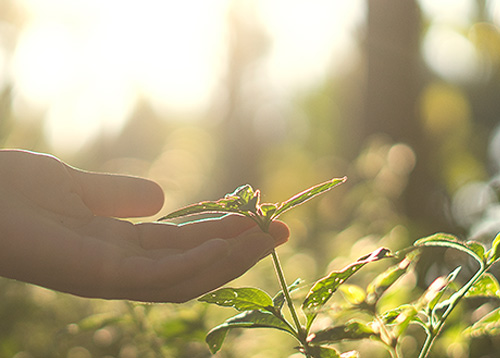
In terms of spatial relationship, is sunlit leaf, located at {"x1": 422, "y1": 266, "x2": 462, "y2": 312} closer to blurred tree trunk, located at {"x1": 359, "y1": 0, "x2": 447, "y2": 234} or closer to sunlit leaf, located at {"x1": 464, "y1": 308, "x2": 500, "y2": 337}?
sunlit leaf, located at {"x1": 464, "y1": 308, "x2": 500, "y2": 337}

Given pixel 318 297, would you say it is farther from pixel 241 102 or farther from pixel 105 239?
pixel 241 102

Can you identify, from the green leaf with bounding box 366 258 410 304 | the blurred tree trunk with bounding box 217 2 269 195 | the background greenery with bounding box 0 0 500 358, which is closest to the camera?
the green leaf with bounding box 366 258 410 304

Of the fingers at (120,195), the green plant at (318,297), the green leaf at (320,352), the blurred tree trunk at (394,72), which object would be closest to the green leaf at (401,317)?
the green plant at (318,297)

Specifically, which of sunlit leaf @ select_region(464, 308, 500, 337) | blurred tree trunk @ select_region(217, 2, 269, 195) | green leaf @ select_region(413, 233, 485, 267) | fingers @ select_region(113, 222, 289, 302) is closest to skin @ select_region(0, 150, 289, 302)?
fingers @ select_region(113, 222, 289, 302)

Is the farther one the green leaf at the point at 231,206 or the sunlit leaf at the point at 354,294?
the sunlit leaf at the point at 354,294

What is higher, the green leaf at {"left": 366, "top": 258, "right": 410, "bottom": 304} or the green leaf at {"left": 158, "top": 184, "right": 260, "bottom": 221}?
the green leaf at {"left": 158, "top": 184, "right": 260, "bottom": 221}

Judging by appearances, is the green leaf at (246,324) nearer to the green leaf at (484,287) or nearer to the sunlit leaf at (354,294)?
the sunlit leaf at (354,294)

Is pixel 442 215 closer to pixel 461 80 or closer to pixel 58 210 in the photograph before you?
pixel 58 210
